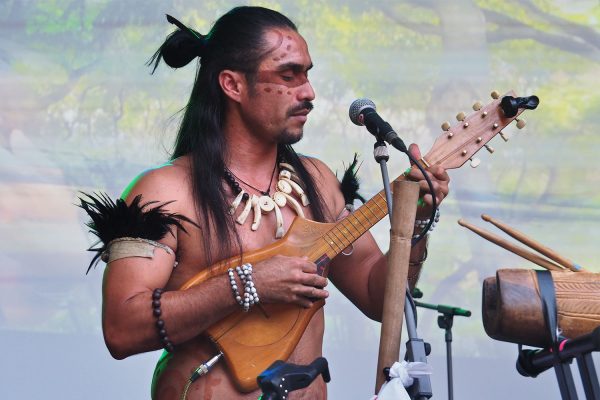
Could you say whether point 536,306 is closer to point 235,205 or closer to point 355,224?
point 355,224

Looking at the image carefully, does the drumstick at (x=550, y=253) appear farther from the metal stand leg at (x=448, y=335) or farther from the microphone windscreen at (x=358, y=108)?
the metal stand leg at (x=448, y=335)

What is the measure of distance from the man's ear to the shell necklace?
239 millimetres

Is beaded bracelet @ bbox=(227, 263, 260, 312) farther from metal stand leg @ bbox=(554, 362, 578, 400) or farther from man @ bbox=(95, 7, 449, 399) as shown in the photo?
metal stand leg @ bbox=(554, 362, 578, 400)

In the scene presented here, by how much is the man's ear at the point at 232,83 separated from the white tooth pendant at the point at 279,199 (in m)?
0.31

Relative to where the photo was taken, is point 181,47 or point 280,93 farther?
point 181,47

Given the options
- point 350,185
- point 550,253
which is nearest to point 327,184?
point 350,185

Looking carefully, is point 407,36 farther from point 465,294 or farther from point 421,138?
point 465,294

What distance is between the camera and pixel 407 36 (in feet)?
14.5

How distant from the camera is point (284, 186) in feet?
9.66

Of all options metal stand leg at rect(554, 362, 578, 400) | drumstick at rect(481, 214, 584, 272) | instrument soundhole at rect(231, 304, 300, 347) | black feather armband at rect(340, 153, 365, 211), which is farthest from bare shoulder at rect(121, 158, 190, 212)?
metal stand leg at rect(554, 362, 578, 400)

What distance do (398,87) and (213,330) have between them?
6.64ft

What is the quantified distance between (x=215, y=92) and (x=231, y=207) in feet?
1.32

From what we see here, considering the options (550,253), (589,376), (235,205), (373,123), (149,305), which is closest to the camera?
(589,376)

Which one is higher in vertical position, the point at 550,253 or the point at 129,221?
the point at 129,221
